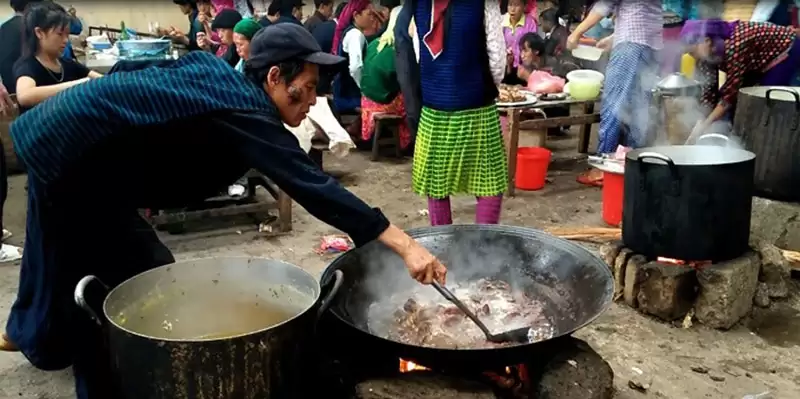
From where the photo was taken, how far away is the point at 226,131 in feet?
7.36

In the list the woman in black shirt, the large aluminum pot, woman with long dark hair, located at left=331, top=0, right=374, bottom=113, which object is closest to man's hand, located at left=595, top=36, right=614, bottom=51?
woman with long dark hair, located at left=331, top=0, right=374, bottom=113

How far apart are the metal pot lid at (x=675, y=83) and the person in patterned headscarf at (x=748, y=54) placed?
3.75 feet

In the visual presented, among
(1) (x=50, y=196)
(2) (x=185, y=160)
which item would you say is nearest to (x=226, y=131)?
(2) (x=185, y=160)

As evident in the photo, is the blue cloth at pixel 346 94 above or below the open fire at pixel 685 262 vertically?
above

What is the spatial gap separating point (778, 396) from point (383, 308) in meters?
1.91

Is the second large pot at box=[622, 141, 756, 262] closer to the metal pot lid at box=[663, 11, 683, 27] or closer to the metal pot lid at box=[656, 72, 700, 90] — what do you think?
the metal pot lid at box=[656, 72, 700, 90]

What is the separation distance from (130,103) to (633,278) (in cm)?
295

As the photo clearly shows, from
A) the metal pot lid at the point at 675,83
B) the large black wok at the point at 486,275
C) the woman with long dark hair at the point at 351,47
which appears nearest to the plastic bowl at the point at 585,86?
the metal pot lid at the point at 675,83

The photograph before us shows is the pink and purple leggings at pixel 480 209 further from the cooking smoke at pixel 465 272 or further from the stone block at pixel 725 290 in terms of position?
the cooking smoke at pixel 465 272

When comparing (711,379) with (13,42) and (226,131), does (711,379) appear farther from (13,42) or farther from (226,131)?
(13,42)

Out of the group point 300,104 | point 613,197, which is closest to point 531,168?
point 613,197

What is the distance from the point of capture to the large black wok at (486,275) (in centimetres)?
249

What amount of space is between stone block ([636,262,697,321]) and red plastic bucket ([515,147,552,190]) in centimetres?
268

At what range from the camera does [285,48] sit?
7.54 feet
